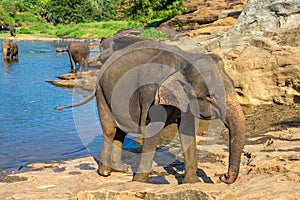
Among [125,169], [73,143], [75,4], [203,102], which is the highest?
[203,102]

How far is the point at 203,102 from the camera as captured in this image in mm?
4457

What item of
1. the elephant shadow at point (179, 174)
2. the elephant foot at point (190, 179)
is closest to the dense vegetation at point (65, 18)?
→ the elephant shadow at point (179, 174)

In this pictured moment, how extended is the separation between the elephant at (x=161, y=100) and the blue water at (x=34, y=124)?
188 centimetres

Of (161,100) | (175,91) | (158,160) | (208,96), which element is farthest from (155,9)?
(208,96)

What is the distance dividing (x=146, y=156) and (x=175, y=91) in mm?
1044

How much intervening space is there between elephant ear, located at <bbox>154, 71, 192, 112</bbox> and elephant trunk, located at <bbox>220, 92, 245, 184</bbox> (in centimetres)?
50

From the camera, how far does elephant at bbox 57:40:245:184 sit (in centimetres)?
428

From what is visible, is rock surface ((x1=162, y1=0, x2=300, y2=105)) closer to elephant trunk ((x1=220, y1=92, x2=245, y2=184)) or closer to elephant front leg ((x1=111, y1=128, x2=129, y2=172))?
elephant front leg ((x1=111, y1=128, x2=129, y2=172))

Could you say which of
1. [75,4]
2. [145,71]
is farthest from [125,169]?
[75,4]

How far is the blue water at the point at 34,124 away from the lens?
7777 mm

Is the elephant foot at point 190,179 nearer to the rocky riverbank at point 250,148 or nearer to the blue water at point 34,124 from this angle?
the rocky riverbank at point 250,148

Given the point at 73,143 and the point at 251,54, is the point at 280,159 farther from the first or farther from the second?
the point at 251,54

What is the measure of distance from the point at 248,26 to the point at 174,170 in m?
6.73

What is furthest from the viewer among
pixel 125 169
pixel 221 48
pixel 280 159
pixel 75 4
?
pixel 75 4
